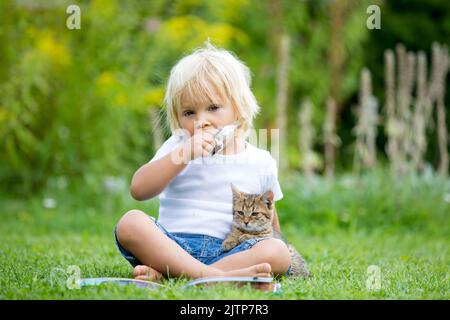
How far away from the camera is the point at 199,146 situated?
3.02 metres

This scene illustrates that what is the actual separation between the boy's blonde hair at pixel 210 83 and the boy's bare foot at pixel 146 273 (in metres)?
0.70

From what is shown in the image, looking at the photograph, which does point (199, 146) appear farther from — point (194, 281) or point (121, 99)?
point (121, 99)

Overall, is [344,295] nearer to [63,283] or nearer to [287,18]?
[63,283]

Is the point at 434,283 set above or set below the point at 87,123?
below

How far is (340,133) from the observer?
458 inches

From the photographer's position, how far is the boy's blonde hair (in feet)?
10.7

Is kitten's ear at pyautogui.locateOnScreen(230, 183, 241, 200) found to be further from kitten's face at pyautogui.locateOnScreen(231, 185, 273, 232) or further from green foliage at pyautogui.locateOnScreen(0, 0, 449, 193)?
green foliage at pyautogui.locateOnScreen(0, 0, 449, 193)

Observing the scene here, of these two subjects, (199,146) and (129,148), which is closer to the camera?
(199,146)

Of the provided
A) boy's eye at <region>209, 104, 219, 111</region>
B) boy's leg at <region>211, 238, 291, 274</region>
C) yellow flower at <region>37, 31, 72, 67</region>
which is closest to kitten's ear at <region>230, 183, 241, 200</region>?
boy's leg at <region>211, 238, 291, 274</region>

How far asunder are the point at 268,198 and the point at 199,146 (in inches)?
17.1

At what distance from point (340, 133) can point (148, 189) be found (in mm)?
8813

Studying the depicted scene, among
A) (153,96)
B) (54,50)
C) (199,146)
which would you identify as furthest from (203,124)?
(54,50)

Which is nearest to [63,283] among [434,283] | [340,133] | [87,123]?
[434,283]

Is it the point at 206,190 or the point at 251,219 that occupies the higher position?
the point at 206,190
